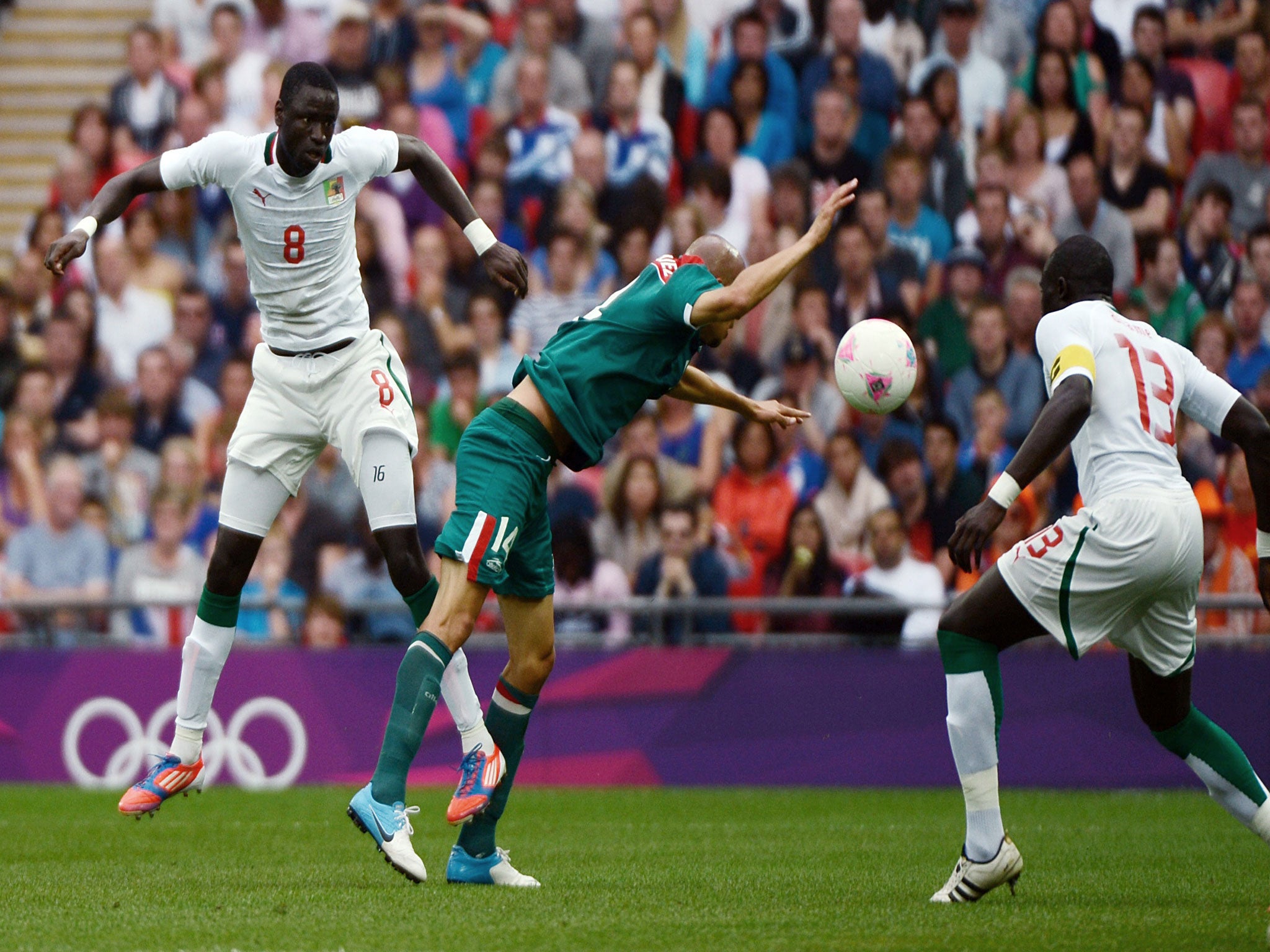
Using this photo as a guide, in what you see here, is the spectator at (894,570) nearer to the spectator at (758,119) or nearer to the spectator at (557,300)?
the spectator at (557,300)

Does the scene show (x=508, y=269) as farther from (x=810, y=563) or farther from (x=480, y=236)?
(x=810, y=563)

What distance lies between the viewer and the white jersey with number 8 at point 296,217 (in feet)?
25.8

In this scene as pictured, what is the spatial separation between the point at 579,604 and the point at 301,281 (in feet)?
15.1

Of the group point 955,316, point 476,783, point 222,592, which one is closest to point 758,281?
point 476,783

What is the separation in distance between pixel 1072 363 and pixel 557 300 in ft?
28.4

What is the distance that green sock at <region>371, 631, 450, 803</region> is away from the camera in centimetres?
674

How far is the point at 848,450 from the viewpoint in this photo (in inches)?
518

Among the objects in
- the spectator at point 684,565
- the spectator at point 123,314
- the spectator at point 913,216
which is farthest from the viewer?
the spectator at point 123,314

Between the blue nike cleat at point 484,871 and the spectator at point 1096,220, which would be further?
the spectator at point 1096,220

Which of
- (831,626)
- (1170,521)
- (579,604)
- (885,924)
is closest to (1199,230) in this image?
(831,626)

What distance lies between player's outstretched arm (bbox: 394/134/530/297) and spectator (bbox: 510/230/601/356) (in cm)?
656

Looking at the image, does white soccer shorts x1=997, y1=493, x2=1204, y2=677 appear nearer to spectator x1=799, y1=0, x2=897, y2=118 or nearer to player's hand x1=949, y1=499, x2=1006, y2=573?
player's hand x1=949, y1=499, x2=1006, y2=573

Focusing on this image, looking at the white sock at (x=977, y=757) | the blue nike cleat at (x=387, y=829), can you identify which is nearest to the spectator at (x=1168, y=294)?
the white sock at (x=977, y=757)

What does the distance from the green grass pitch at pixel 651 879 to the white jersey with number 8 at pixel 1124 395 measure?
157 cm
